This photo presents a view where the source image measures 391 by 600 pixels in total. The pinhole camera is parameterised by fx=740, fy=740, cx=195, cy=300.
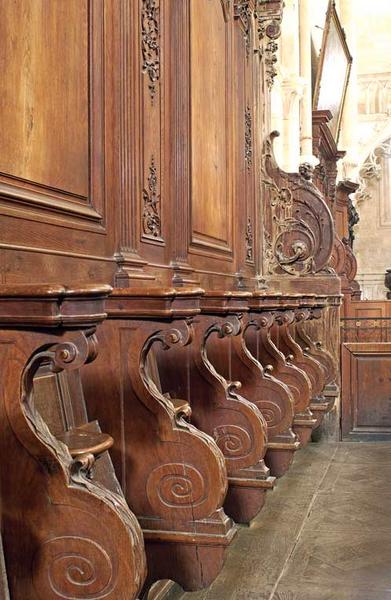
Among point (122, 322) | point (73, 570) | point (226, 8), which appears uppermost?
point (226, 8)

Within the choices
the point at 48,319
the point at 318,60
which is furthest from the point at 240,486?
the point at 318,60

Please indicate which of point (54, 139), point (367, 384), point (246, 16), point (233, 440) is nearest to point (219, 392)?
point (233, 440)

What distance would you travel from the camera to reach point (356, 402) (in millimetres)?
A: 5855

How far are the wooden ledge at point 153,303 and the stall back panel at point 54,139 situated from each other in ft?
0.79

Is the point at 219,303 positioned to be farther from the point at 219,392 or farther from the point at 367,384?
the point at 367,384

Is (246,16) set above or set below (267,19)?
below

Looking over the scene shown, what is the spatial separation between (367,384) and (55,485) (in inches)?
196

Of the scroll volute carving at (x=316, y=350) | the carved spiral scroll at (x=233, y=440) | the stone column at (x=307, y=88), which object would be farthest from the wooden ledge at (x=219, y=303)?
the stone column at (x=307, y=88)

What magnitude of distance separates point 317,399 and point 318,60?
4.68 metres

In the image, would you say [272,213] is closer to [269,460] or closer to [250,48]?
[250,48]

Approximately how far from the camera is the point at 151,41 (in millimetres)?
2639

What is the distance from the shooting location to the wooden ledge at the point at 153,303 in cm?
159

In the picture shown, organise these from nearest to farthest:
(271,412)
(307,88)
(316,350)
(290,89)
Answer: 1. (271,412)
2. (316,350)
3. (290,89)
4. (307,88)

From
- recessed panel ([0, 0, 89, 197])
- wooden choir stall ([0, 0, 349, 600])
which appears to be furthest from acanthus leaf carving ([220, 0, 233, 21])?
recessed panel ([0, 0, 89, 197])
